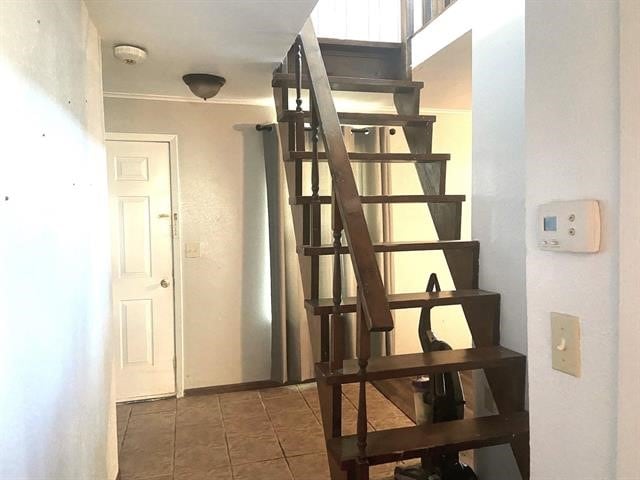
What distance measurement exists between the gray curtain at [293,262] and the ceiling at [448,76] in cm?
49

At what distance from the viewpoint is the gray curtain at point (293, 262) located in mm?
3562

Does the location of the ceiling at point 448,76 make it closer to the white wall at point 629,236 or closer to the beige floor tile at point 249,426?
the white wall at point 629,236

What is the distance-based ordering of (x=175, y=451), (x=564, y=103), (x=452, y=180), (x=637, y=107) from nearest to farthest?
1. (x=637, y=107)
2. (x=564, y=103)
3. (x=175, y=451)
4. (x=452, y=180)

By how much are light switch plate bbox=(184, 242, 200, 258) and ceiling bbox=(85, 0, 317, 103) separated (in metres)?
1.16

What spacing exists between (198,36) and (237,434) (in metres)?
2.31

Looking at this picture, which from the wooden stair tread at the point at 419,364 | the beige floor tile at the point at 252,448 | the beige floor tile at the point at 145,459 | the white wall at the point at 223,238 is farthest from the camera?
the white wall at the point at 223,238

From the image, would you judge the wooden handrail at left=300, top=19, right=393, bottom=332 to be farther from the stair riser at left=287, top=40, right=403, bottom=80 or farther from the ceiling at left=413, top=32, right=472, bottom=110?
the ceiling at left=413, top=32, right=472, bottom=110

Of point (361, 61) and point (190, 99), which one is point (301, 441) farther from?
point (190, 99)

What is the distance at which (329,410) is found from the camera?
1.71 m

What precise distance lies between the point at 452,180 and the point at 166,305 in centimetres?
259

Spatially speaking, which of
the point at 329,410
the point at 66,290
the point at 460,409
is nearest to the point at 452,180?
the point at 460,409

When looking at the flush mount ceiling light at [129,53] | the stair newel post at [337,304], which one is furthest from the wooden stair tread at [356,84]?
the stair newel post at [337,304]

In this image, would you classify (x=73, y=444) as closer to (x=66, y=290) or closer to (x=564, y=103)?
(x=66, y=290)

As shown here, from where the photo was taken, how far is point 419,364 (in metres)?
1.80
